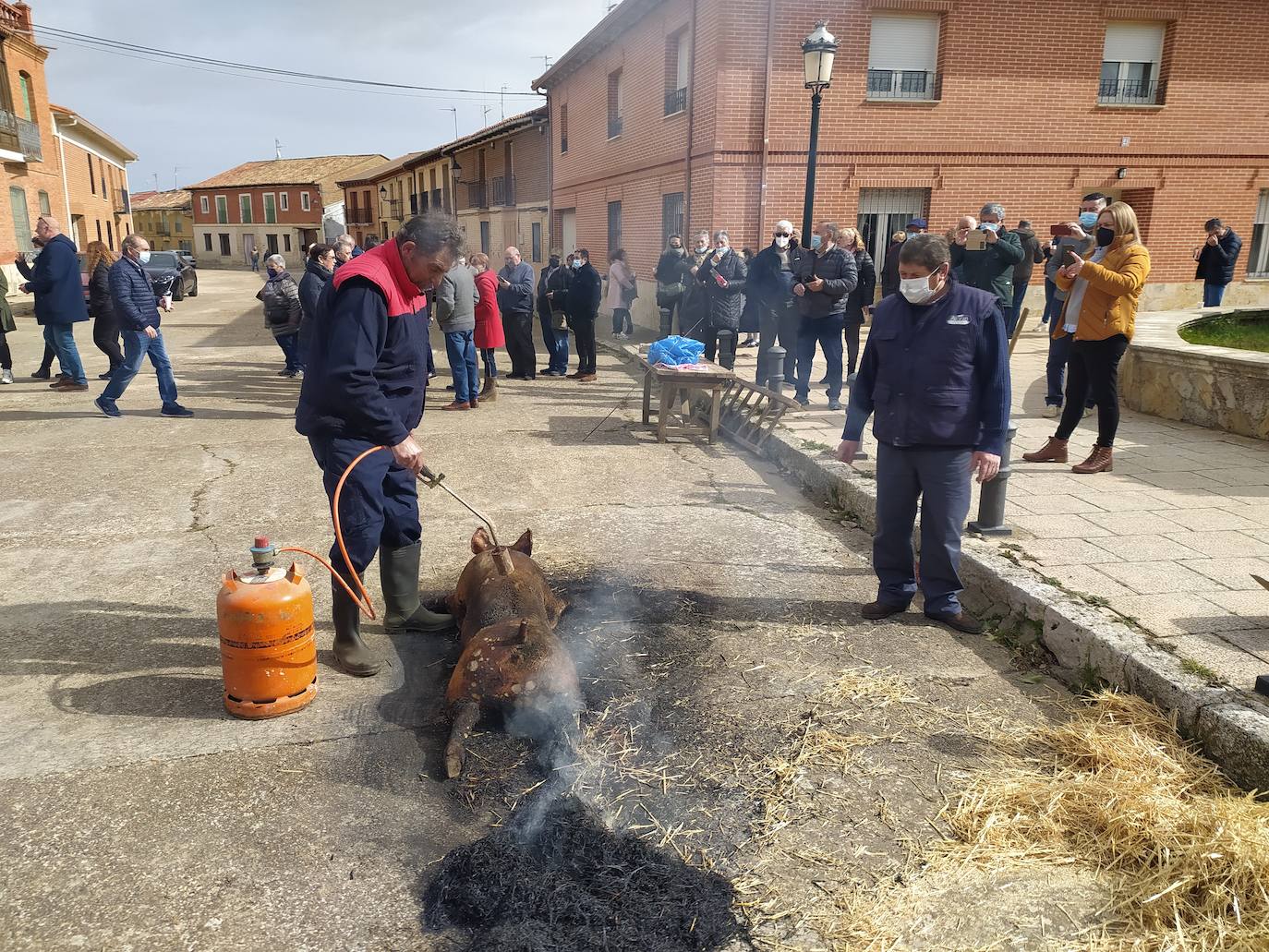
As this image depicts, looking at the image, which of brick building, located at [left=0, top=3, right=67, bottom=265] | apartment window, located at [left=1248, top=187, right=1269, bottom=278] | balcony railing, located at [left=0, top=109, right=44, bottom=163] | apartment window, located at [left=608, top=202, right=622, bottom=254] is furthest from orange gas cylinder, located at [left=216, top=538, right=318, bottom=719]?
balcony railing, located at [left=0, top=109, right=44, bottom=163]

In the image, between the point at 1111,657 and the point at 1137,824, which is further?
the point at 1111,657

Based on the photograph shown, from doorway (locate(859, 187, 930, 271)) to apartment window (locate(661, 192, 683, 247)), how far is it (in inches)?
137

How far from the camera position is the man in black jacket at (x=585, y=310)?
40.3 ft

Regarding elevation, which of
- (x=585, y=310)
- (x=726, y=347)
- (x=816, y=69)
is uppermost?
(x=816, y=69)

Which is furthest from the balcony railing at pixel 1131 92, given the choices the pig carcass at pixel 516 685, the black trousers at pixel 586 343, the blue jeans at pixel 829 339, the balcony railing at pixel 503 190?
the balcony railing at pixel 503 190

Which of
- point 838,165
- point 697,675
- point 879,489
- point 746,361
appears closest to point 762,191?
point 838,165

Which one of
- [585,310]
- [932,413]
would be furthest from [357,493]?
[585,310]

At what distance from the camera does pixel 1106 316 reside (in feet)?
20.5

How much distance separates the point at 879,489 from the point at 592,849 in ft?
8.17

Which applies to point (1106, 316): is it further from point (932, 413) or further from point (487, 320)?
point (487, 320)

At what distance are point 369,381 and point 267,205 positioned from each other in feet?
244

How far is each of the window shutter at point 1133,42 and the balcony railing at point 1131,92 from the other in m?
0.41

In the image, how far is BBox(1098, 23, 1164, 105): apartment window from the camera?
16469 mm

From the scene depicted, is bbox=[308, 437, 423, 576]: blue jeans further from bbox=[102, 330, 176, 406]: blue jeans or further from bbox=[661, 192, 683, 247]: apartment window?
bbox=[661, 192, 683, 247]: apartment window
